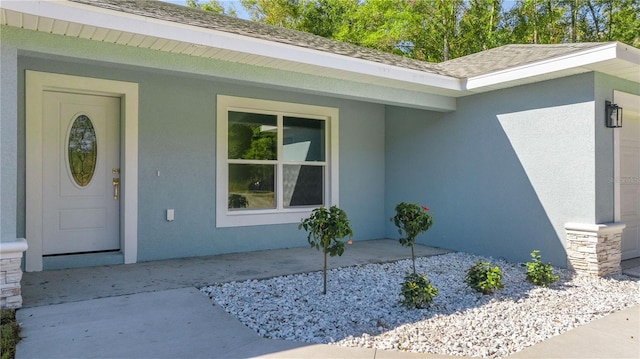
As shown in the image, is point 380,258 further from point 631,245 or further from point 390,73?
point 631,245

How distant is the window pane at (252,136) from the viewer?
705cm

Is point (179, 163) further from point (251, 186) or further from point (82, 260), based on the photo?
point (82, 260)

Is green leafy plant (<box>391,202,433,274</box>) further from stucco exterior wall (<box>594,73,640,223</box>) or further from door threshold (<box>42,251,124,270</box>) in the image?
door threshold (<box>42,251,124,270</box>)

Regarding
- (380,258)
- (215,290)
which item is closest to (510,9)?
(380,258)

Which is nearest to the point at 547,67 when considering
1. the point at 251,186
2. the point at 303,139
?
the point at 303,139

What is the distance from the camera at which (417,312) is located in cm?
414

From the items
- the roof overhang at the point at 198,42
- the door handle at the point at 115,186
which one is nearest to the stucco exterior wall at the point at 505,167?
the roof overhang at the point at 198,42

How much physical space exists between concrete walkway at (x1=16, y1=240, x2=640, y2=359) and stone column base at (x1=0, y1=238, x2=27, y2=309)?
0.14 m

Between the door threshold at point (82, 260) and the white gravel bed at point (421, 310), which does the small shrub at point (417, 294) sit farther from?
the door threshold at point (82, 260)

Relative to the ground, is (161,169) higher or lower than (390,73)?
lower

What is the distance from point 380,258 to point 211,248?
2662 mm

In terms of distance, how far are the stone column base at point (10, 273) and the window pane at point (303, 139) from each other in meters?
4.42

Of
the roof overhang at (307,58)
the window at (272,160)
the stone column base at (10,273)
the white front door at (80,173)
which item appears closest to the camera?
the stone column base at (10,273)

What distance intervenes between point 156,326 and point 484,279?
135 inches
